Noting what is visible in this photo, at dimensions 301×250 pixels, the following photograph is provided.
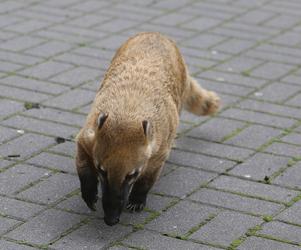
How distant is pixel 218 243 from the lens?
5605 mm

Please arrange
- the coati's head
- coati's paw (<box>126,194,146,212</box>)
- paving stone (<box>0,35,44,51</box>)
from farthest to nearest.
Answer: paving stone (<box>0,35,44,51</box>) → coati's paw (<box>126,194,146,212</box>) → the coati's head

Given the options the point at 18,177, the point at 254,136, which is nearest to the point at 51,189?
the point at 18,177

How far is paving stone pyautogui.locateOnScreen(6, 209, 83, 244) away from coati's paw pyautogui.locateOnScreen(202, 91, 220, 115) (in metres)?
1.90

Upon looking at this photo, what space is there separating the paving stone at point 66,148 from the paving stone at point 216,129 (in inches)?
40.6

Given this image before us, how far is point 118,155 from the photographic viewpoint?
17.6 feet

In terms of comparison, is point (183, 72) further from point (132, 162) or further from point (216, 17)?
point (216, 17)

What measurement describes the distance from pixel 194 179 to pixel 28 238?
1507mm

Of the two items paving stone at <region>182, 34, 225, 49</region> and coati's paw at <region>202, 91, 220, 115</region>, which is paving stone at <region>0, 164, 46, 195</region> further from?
paving stone at <region>182, 34, 225, 49</region>

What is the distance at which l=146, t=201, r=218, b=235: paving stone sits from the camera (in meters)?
5.80

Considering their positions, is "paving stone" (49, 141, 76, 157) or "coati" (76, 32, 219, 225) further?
"paving stone" (49, 141, 76, 157)

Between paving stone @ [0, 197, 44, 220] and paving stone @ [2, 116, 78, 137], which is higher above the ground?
paving stone @ [2, 116, 78, 137]

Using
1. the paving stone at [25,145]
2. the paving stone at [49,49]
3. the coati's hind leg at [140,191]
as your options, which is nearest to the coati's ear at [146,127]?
the coati's hind leg at [140,191]

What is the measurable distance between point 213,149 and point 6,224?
2028mm

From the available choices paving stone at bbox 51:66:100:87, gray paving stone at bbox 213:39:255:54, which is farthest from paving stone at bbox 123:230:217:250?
gray paving stone at bbox 213:39:255:54
